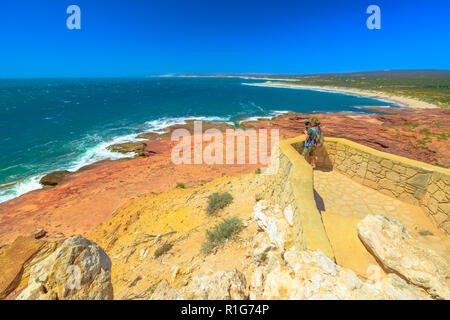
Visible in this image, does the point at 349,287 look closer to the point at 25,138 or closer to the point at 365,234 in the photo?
the point at 365,234

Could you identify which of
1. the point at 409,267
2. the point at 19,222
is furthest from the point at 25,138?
the point at 409,267

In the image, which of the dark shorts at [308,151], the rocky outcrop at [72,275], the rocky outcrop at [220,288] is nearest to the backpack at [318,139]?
the dark shorts at [308,151]

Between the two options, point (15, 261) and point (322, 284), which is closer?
point (322, 284)

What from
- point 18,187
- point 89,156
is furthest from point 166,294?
point 89,156

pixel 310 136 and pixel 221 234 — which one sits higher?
pixel 310 136

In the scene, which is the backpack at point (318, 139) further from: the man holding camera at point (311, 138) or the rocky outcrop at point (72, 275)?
the rocky outcrop at point (72, 275)

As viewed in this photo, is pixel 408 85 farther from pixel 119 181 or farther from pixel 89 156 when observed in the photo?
pixel 89 156
